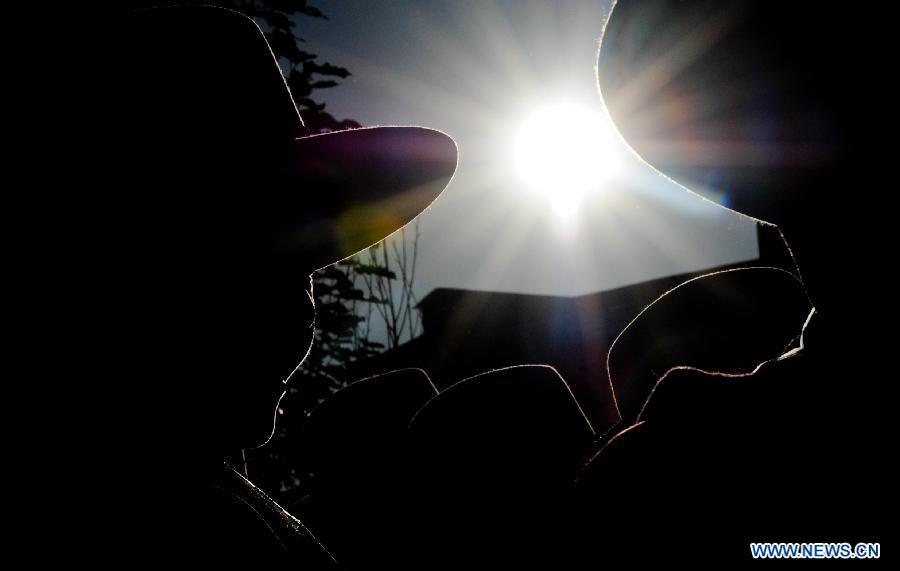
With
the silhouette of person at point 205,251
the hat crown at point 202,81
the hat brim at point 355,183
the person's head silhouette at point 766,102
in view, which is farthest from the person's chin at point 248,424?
the person's head silhouette at point 766,102

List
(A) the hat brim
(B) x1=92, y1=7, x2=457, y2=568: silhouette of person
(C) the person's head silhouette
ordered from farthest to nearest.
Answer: (A) the hat brim → (B) x1=92, y1=7, x2=457, y2=568: silhouette of person → (C) the person's head silhouette

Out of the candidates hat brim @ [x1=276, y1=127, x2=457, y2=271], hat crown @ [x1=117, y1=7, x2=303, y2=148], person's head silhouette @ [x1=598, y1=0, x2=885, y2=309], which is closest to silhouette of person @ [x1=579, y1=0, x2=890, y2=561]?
person's head silhouette @ [x1=598, y1=0, x2=885, y2=309]

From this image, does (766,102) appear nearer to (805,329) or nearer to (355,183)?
(805,329)

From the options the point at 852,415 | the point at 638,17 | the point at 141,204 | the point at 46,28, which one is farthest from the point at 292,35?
the point at 852,415

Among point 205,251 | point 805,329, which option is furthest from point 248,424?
point 805,329

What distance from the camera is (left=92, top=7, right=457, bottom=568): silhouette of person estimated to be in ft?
2.29

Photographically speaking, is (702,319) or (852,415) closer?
(852,415)

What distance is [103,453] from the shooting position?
0.65 m

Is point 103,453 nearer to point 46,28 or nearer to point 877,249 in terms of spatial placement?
point 46,28

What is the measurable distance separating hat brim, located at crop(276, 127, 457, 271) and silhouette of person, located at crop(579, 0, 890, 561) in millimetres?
519

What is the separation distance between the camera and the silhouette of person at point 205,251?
698 millimetres

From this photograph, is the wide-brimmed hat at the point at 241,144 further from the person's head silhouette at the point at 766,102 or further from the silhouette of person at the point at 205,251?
the person's head silhouette at the point at 766,102

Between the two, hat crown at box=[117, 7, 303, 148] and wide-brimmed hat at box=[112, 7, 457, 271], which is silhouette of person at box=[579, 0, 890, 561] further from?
hat crown at box=[117, 7, 303, 148]

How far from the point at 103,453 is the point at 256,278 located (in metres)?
0.34
